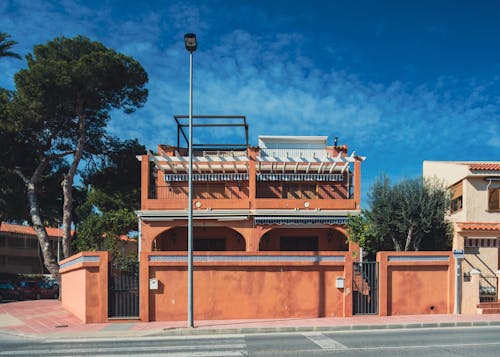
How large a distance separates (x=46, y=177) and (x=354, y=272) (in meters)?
23.4

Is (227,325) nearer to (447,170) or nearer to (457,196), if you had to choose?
(457,196)

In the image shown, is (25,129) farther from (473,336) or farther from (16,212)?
(473,336)

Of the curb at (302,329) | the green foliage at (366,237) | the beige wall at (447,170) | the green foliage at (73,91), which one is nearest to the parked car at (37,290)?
the green foliage at (73,91)

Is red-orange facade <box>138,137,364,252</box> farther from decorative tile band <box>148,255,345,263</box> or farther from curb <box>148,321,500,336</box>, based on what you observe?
curb <box>148,321,500,336</box>

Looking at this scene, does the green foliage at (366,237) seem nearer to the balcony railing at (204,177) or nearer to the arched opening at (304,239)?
the arched opening at (304,239)

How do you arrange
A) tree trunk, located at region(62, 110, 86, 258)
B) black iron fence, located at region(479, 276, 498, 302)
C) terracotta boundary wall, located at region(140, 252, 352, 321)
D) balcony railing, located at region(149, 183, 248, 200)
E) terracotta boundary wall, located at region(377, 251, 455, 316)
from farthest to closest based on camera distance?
tree trunk, located at region(62, 110, 86, 258), balcony railing, located at region(149, 183, 248, 200), black iron fence, located at region(479, 276, 498, 302), terracotta boundary wall, located at region(377, 251, 455, 316), terracotta boundary wall, located at region(140, 252, 352, 321)

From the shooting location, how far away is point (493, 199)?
2295 centimetres

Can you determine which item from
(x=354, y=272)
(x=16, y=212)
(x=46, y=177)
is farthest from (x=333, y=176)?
(x=16, y=212)

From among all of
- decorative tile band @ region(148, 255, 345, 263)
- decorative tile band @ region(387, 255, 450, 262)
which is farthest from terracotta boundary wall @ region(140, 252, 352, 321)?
decorative tile band @ region(387, 255, 450, 262)

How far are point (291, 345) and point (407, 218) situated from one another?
9.91 metres

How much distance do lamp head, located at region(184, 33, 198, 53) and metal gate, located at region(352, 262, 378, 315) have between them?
31.8ft

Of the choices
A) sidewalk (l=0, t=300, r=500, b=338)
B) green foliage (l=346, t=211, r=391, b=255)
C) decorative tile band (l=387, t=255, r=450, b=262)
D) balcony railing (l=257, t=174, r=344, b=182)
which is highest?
balcony railing (l=257, t=174, r=344, b=182)

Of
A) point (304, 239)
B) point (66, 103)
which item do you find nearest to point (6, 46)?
point (66, 103)

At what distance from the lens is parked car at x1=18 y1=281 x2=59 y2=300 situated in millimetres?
30922
